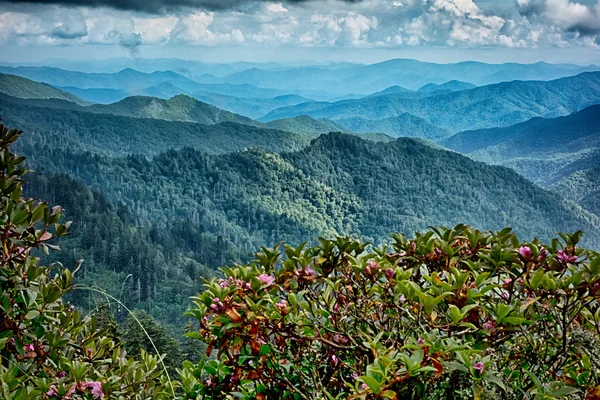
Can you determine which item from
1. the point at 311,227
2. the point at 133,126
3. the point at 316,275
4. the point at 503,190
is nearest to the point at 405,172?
the point at 503,190

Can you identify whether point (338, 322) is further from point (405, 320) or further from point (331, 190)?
point (331, 190)

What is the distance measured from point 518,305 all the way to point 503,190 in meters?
148

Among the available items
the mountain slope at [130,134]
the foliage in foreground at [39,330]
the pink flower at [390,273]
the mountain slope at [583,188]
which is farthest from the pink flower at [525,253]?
the mountain slope at [130,134]

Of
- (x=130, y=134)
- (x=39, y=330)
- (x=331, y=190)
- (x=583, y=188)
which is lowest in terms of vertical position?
(x=583, y=188)

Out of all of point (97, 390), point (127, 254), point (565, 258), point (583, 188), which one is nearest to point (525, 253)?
point (565, 258)

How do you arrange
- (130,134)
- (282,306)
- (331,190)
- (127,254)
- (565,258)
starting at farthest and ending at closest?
(130,134) → (331,190) → (127,254) → (565,258) → (282,306)

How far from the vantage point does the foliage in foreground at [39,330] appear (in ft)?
6.50

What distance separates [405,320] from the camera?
2.24 m

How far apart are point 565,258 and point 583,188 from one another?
196 meters

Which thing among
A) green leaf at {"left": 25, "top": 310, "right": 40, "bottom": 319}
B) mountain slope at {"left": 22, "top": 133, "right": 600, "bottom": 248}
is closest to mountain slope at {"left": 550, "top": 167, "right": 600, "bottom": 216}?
mountain slope at {"left": 22, "top": 133, "right": 600, "bottom": 248}

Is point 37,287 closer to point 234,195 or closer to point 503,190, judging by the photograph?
point 234,195

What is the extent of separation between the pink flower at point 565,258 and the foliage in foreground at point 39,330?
68.3 inches

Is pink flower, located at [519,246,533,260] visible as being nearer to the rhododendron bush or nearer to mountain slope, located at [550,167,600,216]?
the rhododendron bush

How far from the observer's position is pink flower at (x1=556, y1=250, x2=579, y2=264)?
2215 millimetres
